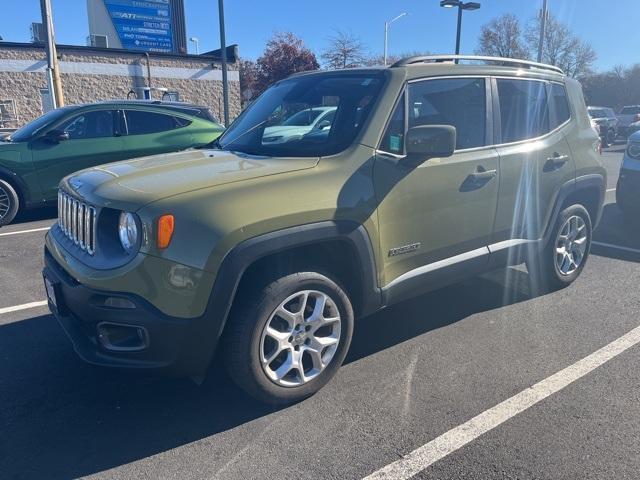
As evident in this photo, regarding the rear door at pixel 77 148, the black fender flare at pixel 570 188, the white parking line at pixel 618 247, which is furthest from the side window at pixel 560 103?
the rear door at pixel 77 148

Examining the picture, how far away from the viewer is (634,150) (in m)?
7.04

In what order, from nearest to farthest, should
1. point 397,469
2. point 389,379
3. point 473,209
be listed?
point 397,469 → point 389,379 → point 473,209

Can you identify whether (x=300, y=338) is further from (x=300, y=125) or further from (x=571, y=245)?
(x=571, y=245)

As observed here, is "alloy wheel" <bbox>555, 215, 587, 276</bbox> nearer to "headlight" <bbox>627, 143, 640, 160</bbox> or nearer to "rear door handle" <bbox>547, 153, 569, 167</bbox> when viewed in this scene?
"rear door handle" <bbox>547, 153, 569, 167</bbox>

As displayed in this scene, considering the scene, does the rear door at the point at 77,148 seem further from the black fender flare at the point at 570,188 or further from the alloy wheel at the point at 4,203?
the black fender flare at the point at 570,188

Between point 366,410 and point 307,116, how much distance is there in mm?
2048

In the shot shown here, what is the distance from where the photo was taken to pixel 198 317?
8.68ft

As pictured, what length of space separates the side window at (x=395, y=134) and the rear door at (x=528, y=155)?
0.95 metres

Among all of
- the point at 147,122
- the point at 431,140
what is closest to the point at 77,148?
the point at 147,122

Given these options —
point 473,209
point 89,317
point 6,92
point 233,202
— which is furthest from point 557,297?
point 6,92

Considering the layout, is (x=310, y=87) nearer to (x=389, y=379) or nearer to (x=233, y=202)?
(x=233, y=202)

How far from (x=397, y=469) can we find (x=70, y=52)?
80.4 ft

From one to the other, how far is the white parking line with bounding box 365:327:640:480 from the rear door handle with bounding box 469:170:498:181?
1365 mm

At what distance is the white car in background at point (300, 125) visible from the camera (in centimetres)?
357
